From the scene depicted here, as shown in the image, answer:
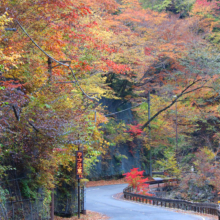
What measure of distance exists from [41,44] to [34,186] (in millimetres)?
5832

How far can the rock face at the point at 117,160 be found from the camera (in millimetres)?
33750

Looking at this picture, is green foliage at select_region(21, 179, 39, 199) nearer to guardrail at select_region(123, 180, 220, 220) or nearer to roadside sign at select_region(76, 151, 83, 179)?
roadside sign at select_region(76, 151, 83, 179)

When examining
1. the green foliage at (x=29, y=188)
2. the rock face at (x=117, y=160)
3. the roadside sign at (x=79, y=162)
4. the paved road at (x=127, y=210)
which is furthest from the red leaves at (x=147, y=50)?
the green foliage at (x=29, y=188)

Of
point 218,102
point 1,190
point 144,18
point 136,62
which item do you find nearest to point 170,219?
point 1,190

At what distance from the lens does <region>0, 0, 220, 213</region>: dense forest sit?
31.6ft

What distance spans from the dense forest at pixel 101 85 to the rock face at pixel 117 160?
1.37 ft

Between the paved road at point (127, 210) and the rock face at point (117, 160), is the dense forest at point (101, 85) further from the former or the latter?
the paved road at point (127, 210)

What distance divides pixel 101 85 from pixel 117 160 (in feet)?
39.2

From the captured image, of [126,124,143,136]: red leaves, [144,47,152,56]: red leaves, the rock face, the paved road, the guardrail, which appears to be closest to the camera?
the paved road

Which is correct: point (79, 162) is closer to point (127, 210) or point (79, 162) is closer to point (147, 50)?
point (127, 210)

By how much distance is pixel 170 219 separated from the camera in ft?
46.6

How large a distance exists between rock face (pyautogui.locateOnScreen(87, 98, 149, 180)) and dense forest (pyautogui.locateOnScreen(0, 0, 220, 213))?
419mm

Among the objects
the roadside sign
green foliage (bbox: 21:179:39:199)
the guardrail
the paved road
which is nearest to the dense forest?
green foliage (bbox: 21:179:39:199)

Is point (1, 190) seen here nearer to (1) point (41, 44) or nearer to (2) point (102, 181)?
(1) point (41, 44)
